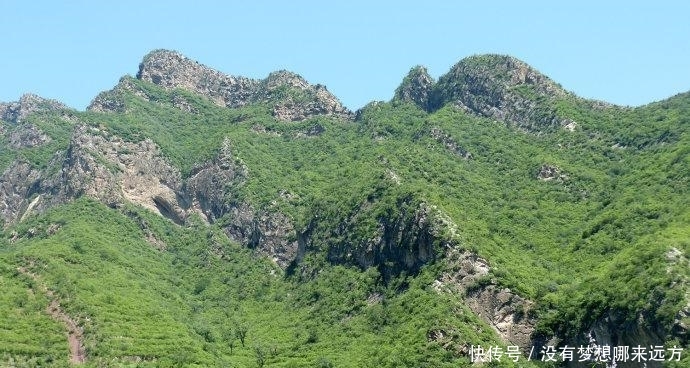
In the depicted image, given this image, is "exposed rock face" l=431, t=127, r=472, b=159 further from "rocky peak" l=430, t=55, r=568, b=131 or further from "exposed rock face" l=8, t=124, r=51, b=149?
"exposed rock face" l=8, t=124, r=51, b=149

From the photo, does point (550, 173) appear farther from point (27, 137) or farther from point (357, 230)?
point (27, 137)

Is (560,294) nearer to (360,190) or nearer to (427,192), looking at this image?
(427,192)

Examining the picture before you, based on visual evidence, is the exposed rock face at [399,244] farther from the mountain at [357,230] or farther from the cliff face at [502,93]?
the cliff face at [502,93]

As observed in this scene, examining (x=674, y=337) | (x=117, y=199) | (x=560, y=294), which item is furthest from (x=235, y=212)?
(x=674, y=337)

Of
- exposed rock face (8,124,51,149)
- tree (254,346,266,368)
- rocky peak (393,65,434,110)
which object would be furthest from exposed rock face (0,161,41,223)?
rocky peak (393,65,434,110)

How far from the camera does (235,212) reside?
147 meters

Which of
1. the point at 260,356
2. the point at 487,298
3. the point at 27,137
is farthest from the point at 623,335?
the point at 27,137

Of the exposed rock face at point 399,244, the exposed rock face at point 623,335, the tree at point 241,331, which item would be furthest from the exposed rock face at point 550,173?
the tree at point 241,331

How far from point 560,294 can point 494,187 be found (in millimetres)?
45818

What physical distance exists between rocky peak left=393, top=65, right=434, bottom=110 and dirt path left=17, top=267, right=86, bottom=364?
114 meters

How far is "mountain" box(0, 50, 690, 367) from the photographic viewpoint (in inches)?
3376

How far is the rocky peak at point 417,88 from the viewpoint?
191m

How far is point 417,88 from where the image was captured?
19412cm

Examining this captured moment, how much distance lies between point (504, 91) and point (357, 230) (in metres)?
63.5
